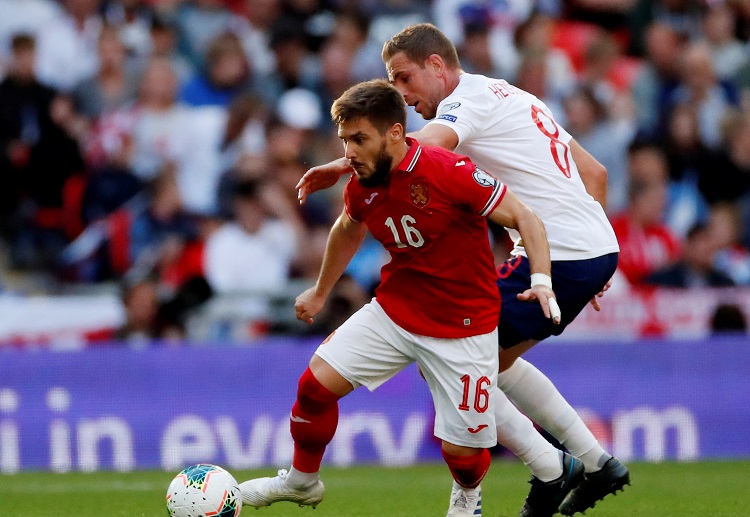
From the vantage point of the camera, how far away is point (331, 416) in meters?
6.38

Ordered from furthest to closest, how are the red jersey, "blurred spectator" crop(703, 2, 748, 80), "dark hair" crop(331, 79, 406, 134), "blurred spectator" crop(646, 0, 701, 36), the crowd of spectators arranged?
"blurred spectator" crop(646, 0, 701, 36) < "blurred spectator" crop(703, 2, 748, 80) < the crowd of spectators < the red jersey < "dark hair" crop(331, 79, 406, 134)

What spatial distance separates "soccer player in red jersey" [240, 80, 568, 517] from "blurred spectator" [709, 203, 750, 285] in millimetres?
6585

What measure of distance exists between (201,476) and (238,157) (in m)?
7.06

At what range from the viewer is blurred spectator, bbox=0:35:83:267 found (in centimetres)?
1238

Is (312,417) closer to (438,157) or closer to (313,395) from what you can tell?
(313,395)

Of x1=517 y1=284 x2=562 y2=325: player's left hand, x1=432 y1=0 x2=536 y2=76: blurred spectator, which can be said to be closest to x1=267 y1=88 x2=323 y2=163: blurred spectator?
x1=432 y1=0 x2=536 y2=76: blurred spectator

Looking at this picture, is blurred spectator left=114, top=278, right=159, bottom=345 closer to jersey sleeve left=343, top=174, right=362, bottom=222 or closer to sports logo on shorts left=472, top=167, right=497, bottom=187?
jersey sleeve left=343, top=174, right=362, bottom=222

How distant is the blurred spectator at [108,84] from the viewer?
43.6 ft

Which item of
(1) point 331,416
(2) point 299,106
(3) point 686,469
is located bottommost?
(3) point 686,469

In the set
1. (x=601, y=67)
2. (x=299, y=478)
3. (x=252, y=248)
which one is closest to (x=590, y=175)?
(x=299, y=478)

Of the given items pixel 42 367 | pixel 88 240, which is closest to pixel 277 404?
pixel 42 367

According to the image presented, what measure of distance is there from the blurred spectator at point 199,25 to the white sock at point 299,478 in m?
8.24

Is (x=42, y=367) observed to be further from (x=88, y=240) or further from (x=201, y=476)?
(x=201, y=476)

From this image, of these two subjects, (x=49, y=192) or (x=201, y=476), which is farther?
(x=49, y=192)
